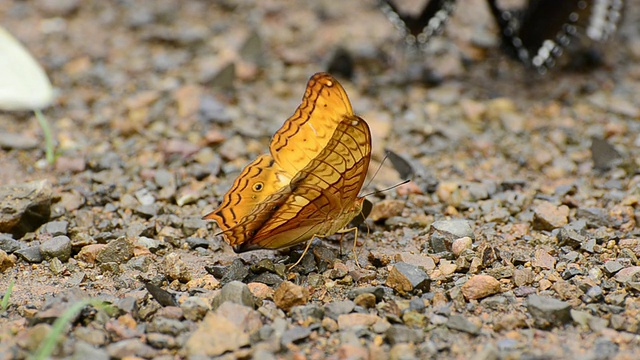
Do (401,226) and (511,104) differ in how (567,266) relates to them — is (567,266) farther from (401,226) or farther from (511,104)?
(511,104)

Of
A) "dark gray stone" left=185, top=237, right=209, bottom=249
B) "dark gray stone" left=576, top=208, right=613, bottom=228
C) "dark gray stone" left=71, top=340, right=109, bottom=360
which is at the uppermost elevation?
"dark gray stone" left=71, top=340, right=109, bottom=360

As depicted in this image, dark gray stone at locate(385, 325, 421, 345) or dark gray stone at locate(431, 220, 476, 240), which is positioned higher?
dark gray stone at locate(385, 325, 421, 345)

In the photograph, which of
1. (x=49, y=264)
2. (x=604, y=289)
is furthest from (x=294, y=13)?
(x=604, y=289)

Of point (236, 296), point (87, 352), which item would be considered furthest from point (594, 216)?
point (87, 352)

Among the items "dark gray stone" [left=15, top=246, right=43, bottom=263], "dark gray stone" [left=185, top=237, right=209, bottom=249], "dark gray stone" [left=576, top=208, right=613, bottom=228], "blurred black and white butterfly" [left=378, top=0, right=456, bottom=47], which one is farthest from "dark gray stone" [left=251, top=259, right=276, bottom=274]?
"blurred black and white butterfly" [left=378, top=0, right=456, bottom=47]

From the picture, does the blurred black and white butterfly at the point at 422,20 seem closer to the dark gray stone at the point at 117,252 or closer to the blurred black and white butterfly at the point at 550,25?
the blurred black and white butterfly at the point at 550,25

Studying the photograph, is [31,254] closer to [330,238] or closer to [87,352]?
[87,352]

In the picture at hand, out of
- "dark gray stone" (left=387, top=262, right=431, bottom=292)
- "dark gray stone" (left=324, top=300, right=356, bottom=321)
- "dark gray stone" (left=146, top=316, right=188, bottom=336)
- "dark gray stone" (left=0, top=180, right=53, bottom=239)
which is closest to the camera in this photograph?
"dark gray stone" (left=146, top=316, right=188, bottom=336)

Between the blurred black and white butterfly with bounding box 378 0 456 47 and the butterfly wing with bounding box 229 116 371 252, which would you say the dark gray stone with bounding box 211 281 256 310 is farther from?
the blurred black and white butterfly with bounding box 378 0 456 47
